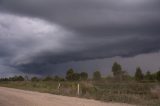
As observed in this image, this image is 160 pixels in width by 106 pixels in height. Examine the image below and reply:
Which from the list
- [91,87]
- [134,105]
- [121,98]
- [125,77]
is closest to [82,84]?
[91,87]

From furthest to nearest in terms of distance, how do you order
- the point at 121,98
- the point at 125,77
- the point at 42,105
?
the point at 125,77
the point at 121,98
the point at 42,105

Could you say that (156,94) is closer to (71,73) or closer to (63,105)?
(63,105)

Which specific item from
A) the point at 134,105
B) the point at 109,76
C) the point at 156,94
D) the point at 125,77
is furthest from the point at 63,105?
the point at 125,77

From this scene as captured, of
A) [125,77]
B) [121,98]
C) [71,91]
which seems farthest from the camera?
[125,77]

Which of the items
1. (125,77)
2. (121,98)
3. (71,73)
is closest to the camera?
(121,98)

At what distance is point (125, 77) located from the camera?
213ft

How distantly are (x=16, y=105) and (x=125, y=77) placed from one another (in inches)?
1712

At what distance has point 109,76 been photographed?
5919 centimetres

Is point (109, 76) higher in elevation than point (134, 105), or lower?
higher

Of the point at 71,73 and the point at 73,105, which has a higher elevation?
the point at 71,73

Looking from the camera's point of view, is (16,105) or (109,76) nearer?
(16,105)

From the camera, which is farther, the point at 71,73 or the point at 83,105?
the point at 71,73

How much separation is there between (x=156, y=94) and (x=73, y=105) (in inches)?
421

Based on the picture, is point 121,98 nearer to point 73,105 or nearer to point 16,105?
point 73,105
